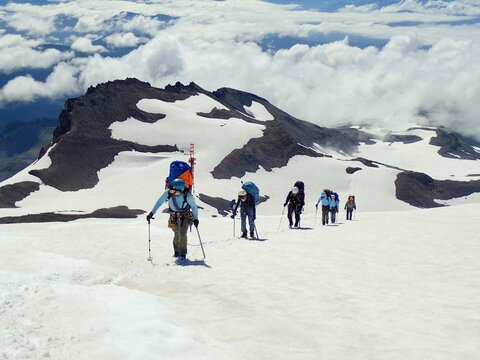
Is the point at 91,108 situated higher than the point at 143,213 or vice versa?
the point at 91,108

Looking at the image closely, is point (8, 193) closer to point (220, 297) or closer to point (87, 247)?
point (87, 247)

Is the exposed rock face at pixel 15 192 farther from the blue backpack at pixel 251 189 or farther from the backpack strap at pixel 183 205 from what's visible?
the backpack strap at pixel 183 205

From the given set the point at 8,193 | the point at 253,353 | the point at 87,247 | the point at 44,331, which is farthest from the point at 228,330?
the point at 8,193

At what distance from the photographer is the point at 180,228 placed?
1750 centimetres

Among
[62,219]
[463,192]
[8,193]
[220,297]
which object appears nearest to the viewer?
[220,297]

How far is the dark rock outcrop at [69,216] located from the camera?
250ft

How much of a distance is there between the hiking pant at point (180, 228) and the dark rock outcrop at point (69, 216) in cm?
6372

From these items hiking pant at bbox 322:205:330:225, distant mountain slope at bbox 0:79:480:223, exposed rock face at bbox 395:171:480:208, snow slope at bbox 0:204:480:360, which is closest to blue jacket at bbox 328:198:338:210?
hiking pant at bbox 322:205:330:225

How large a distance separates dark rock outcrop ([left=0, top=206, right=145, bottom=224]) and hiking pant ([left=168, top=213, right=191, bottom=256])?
63.7 metres

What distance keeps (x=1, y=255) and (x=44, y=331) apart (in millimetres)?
10862

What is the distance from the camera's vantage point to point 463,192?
6791 inches

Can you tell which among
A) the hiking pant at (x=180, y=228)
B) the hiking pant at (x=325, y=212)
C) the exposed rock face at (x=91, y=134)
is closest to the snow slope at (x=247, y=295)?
the hiking pant at (x=180, y=228)

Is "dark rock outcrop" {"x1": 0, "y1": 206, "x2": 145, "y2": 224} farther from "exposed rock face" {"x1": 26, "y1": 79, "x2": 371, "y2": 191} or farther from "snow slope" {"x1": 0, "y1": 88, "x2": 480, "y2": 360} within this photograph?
"snow slope" {"x1": 0, "y1": 88, "x2": 480, "y2": 360}

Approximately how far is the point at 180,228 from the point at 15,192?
90673mm
